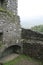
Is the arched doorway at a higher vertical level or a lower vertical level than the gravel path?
higher

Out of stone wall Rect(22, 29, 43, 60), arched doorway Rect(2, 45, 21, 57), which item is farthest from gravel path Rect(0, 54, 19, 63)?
stone wall Rect(22, 29, 43, 60)

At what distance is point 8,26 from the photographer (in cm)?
697

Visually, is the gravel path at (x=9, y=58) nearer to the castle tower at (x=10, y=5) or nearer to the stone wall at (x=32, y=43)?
the stone wall at (x=32, y=43)

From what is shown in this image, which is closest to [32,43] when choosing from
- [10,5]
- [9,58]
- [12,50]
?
[12,50]

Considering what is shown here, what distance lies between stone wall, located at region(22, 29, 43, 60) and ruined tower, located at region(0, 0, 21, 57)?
1.27ft

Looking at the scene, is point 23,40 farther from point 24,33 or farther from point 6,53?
point 6,53

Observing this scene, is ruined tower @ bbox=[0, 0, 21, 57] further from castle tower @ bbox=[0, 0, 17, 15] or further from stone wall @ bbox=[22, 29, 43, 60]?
stone wall @ bbox=[22, 29, 43, 60]

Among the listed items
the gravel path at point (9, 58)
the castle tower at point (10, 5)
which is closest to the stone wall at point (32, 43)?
the gravel path at point (9, 58)

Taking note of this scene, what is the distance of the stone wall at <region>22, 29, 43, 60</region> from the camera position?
22.8ft

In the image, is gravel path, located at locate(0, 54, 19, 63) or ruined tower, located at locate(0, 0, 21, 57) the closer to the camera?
gravel path, located at locate(0, 54, 19, 63)

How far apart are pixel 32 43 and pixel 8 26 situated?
1.44 meters

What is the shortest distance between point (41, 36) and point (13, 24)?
59.1 inches

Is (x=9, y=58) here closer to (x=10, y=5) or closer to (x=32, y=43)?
(x=32, y=43)

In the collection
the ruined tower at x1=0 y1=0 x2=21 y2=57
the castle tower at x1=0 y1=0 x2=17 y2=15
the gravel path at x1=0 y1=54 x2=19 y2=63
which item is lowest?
the gravel path at x1=0 y1=54 x2=19 y2=63
